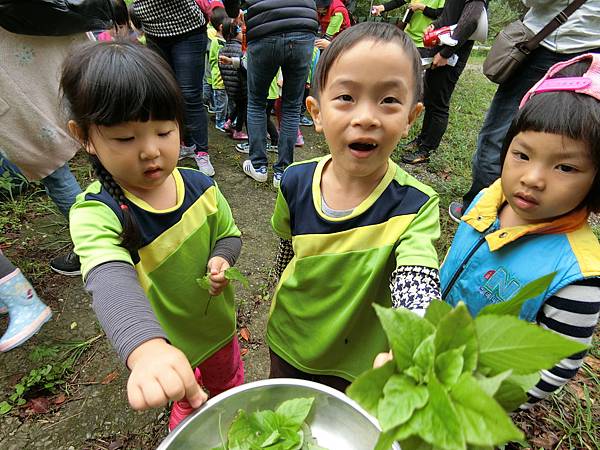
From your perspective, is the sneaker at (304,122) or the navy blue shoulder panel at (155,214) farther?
the sneaker at (304,122)

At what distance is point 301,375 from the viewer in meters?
1.62

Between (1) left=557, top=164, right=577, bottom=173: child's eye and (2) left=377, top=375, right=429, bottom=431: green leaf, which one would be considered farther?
(1) left=557, top=164, right=577, bottom=173: child's eye

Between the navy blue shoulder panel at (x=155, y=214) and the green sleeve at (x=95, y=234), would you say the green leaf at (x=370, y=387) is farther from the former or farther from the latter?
the navy blue shoulder panel at (x=155, y=214)

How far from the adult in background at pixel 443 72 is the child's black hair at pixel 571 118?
104 inches

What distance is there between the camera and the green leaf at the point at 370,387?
582mm

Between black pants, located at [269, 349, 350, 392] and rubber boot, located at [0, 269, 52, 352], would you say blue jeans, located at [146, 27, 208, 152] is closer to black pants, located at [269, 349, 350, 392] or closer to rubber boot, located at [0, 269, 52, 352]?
rubber boot, located at [0, 269, 52, 352]

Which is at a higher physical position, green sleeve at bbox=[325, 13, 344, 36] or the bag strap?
the bag strap

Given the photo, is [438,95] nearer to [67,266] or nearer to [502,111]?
[502,111]

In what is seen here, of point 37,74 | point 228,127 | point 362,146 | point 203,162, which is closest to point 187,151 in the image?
point 203,162

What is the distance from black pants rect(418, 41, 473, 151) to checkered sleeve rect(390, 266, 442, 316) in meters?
3.45

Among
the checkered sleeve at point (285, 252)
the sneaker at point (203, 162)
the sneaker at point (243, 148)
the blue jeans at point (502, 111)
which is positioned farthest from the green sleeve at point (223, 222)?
the sneaker at point (243, 148)

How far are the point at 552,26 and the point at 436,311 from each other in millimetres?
2409

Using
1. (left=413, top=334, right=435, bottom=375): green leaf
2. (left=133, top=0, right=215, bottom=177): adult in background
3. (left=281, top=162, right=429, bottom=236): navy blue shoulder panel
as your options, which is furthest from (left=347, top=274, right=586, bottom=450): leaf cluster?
(left=133, top=0, right=215, bottom=177): adult in background

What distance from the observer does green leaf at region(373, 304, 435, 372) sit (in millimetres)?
604
